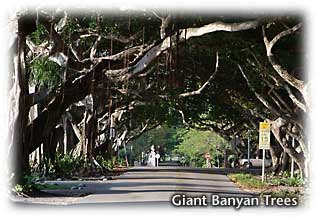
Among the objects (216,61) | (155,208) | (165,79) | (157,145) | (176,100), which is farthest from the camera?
(157,145)

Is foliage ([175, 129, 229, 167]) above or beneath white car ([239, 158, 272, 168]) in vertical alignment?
above

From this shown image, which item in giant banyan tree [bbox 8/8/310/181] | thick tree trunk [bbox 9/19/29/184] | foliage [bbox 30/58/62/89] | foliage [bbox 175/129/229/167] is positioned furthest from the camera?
foliage [bbox 175/129/229/167]

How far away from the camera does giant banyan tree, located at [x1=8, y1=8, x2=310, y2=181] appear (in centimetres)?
1191

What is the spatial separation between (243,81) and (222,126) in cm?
1709

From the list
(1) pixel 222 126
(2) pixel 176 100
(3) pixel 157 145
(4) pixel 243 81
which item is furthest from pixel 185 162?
(4) pixel 243 81

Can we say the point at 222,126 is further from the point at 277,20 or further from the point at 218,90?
the point at 277,20

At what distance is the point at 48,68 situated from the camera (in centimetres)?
1616

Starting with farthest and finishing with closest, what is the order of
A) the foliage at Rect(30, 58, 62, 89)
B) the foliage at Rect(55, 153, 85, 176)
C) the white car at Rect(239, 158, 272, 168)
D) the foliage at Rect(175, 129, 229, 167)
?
the foliage at Rect(175, 129, 229, 167), the white car at Rect(239, 158, 272, 168), the foliage at Rect(55, 153, 85, 176), the foliage at Rect(30, 58, 62, 89)

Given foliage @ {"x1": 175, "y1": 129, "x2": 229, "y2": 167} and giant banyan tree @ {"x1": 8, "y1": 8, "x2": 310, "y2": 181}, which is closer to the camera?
giant banyan tree @ {"x1": 8, "y1": 8, "x2": 310, "y2": 181}

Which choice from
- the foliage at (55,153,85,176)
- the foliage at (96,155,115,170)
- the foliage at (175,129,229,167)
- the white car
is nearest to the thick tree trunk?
the foliage at (55,153,85,176)

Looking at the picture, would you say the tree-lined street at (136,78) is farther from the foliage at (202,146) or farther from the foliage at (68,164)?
the foliage at (202,146)

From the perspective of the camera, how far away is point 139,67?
561 inches

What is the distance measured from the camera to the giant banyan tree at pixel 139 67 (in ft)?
39.1

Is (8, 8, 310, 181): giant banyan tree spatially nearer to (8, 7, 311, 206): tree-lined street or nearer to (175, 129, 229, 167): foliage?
(8, 7, 311, 206): tree-lined street
